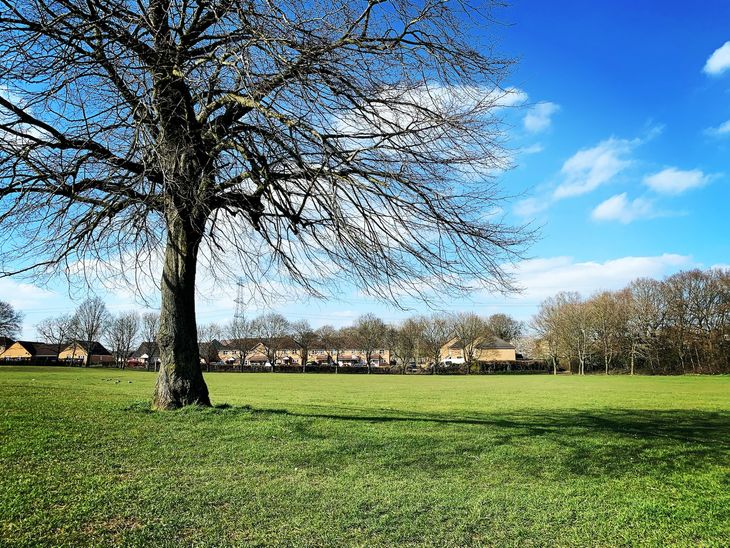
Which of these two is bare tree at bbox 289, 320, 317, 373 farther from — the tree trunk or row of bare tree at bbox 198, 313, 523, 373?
the tree trunk

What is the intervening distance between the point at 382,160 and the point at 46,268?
611 centimetres

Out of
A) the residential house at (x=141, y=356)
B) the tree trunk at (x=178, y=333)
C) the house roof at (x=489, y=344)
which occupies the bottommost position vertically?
the residential house at (x=141, y=356)

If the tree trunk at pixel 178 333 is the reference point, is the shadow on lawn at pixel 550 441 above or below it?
below

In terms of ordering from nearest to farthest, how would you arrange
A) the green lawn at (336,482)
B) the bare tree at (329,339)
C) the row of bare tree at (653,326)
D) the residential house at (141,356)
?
the green lawn at (336,482) < the row of bare tree at (653,326) < the bare tree at (329,339) < the residential house at (141,356)

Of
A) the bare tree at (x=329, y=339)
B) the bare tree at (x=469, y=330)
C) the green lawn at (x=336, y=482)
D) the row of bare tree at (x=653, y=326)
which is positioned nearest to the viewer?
the green lawn at (x=336, y=482)

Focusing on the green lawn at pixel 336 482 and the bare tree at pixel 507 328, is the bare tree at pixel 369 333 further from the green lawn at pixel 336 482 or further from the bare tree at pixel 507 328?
the green lawn at pixel 336 482

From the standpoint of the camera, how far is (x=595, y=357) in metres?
77.7

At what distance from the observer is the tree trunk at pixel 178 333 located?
10.5 meters

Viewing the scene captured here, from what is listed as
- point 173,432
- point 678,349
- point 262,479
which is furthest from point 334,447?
point 678,349

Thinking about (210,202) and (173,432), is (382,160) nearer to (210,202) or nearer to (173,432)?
(210,202)

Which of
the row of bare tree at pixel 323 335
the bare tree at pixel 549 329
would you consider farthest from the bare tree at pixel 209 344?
the bare tree at pixel 549 329

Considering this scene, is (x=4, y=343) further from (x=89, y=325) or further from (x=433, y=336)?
(x=433, y=336)

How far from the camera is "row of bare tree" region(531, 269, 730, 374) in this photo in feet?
212

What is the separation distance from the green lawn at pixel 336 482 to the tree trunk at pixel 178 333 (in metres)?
0.76
